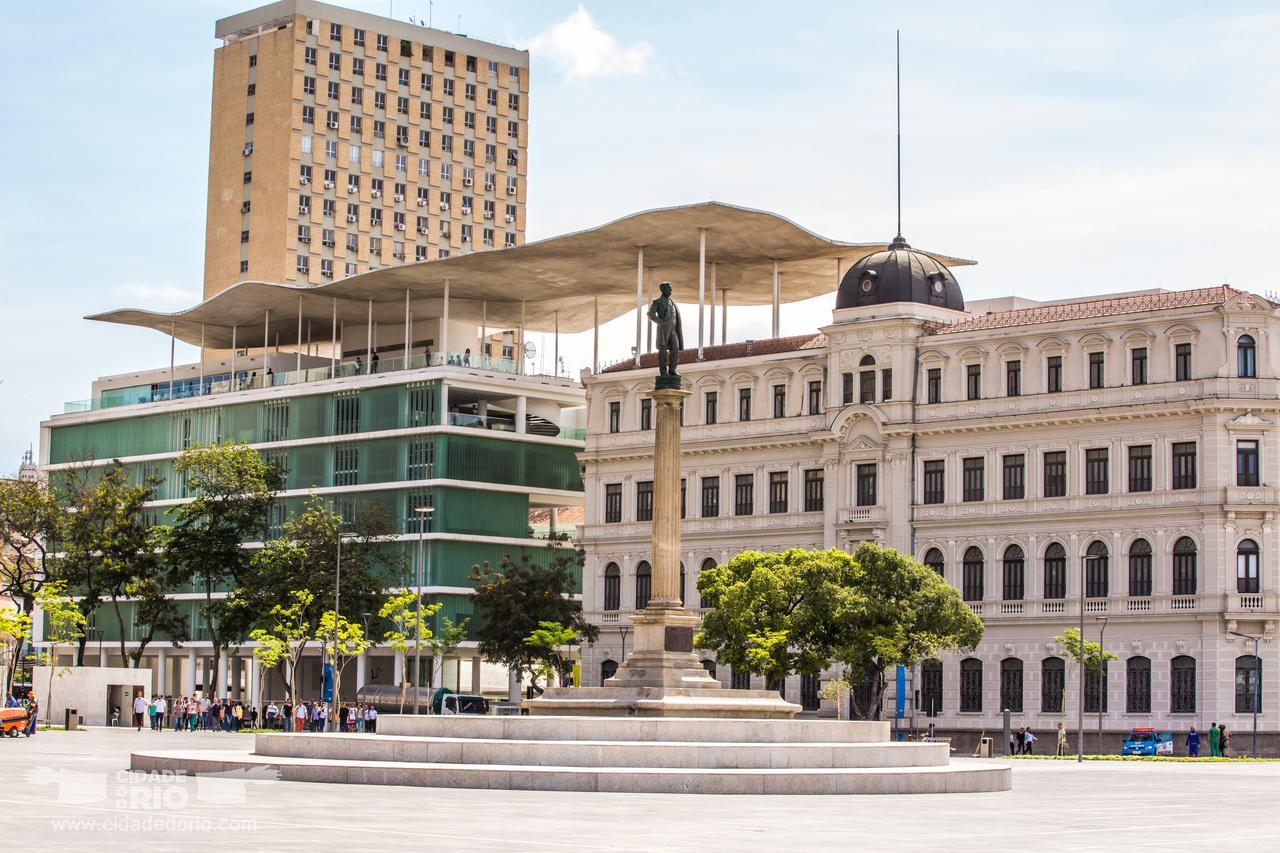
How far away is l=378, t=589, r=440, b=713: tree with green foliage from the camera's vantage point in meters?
84.8

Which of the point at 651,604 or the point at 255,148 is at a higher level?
the point at 255,148

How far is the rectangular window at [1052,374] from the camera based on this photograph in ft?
262

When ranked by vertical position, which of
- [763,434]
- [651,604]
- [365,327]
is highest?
[365,327]

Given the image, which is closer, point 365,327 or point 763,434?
point 763,434

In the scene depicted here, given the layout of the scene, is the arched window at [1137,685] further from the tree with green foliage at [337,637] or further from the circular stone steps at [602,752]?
the circular stone steps at [602,752]

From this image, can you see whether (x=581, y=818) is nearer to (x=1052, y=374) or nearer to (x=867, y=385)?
(x=1052, y=374)

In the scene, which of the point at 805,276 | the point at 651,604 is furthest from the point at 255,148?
the point at 651,604

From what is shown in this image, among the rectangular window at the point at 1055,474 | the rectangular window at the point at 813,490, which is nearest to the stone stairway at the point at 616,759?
the rectangular window at the point at 1055,474

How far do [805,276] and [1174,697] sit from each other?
3121cm

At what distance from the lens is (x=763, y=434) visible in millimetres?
88375

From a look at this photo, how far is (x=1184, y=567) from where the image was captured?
75.7m

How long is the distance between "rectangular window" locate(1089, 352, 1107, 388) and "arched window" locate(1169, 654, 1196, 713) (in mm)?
10686

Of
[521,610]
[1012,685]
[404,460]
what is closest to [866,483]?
[1012,685]

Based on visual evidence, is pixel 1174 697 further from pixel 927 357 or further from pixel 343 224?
pixel 343 224
